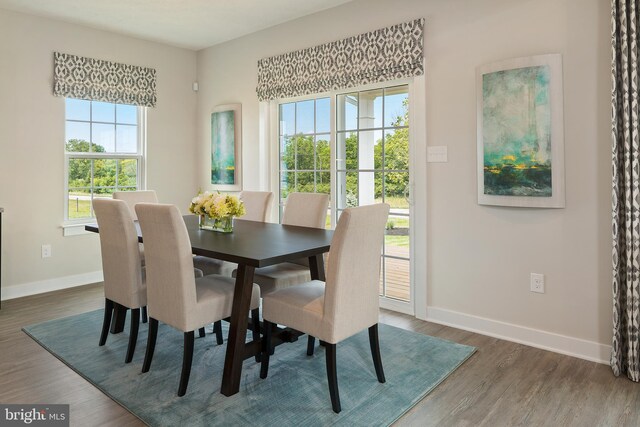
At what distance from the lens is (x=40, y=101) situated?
4363 millimetres

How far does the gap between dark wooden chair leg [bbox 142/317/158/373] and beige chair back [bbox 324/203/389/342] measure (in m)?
1.05

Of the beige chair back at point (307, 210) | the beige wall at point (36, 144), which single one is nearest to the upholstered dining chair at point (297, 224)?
the beige chair back at point (307, 210)

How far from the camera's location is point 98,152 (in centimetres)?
486

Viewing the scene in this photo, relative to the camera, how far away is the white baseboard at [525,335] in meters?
2.81

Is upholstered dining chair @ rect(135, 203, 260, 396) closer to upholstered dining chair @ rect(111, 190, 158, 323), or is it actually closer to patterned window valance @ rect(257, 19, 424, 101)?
upholstered dining chair @ rect(111, 190, 158, 323)

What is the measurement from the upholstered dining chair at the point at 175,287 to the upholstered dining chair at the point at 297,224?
0.51m

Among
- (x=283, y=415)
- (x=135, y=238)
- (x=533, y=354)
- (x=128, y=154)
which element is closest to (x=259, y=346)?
(x=283, y=415)

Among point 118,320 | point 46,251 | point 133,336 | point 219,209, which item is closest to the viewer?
point 133,336

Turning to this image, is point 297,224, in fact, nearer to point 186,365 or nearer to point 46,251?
point 186,365

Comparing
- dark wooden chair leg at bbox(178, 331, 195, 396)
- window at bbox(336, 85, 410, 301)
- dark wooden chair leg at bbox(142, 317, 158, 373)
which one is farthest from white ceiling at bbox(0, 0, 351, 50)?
dark wooden chair leg at bbox(178, 331, 195, 396)

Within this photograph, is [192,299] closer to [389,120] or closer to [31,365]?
[31,365]

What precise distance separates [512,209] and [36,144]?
14.3 ft

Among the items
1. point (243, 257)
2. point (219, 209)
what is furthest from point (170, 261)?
point (219, 209)

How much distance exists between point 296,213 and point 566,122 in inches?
78.8
